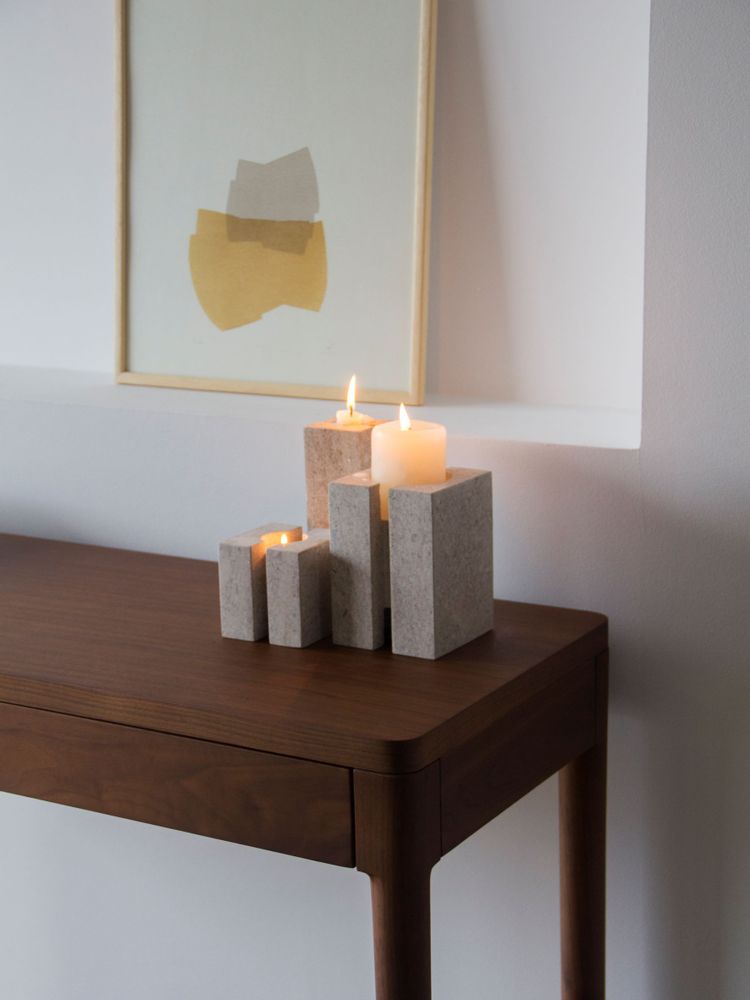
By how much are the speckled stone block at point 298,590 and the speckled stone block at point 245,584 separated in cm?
2

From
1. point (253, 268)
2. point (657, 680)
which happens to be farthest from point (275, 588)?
point (253, 268)

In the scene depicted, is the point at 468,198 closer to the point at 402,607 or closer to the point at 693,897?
the point at 402,607

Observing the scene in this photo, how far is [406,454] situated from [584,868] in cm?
47

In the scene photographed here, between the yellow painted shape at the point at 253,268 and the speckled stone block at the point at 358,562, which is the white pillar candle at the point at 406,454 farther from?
the yellow painted shape at the point at 253,268

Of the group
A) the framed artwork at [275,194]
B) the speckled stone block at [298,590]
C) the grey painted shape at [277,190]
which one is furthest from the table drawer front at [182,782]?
the grey painted shape at [277,190]

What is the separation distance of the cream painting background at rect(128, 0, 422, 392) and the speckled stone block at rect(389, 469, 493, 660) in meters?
0.36

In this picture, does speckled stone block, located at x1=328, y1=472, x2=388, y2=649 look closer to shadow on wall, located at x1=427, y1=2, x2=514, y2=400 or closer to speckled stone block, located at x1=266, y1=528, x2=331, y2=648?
speckled stone block, located at x1=266, y1=528, x2=331, y2=648

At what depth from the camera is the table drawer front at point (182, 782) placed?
1.05 m

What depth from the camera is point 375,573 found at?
119 centimetres

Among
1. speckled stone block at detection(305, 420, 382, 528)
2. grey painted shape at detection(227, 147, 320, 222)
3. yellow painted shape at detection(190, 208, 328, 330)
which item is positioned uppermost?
grey painted shape at detection(227, 147, 320, 222)

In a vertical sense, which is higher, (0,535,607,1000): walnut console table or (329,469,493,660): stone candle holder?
(329,469,493,660): stone candle holder

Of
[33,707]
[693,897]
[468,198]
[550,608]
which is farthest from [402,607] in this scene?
[468,198]

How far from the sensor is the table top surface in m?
1.04

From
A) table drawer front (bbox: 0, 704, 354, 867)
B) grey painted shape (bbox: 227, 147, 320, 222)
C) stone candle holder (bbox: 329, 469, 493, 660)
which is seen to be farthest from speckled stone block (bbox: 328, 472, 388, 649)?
grey painted shape (bbox: 227, 147, 320, 222)
